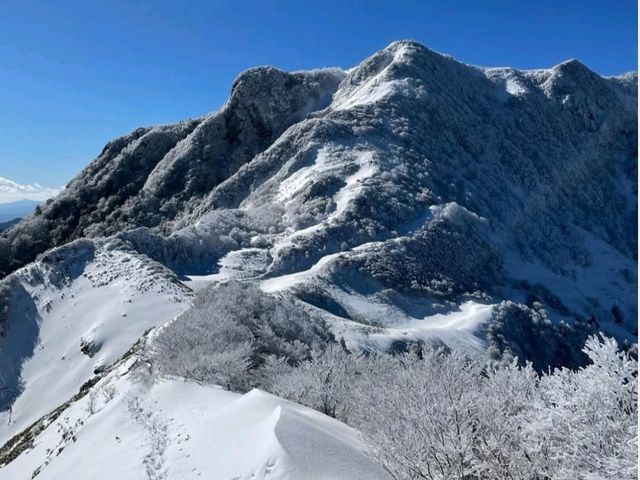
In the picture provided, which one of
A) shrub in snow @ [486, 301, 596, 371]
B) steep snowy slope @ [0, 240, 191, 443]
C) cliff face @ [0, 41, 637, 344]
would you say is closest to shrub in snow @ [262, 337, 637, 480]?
steep snowy slope @ [0, 240, 191, 443]

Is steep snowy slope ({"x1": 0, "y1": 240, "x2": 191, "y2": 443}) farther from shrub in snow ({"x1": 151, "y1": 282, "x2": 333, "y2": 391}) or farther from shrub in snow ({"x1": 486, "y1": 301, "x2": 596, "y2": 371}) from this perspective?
shrub in snow ({"x1": 486, "y1": 301, "x2": 596, "y2": 371})

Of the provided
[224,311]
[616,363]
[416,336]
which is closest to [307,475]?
[616,363]

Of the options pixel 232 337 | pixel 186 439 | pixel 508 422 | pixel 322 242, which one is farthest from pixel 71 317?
pixel 508 422

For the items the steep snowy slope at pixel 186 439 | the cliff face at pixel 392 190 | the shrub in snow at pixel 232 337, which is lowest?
the steep snowy slope at pixel 186 439

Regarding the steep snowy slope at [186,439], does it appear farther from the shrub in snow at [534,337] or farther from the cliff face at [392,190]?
the shrub in snow at [534,337]

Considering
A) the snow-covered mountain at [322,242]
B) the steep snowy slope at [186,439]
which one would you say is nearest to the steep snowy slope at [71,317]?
the snow-covered mountain at [322,242]

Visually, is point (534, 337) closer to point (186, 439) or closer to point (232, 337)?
point (232, 337)
